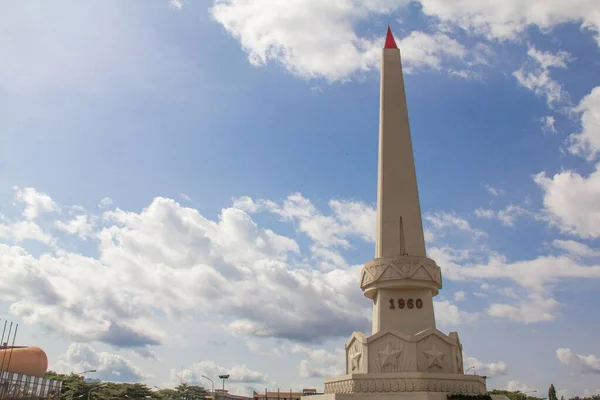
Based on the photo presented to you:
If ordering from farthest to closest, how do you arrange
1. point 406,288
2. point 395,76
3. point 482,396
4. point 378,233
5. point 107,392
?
point 107,392 → point 395,76 → point 378,233 → point 406,288 → point 482,396

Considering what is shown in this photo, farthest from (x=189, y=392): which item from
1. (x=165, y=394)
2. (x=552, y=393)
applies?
(x=552, y=393)

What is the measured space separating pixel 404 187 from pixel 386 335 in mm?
9790

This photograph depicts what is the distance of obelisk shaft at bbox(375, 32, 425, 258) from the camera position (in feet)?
110

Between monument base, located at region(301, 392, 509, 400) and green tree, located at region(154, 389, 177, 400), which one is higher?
green tree, located at region(154, 389, 177, 400)

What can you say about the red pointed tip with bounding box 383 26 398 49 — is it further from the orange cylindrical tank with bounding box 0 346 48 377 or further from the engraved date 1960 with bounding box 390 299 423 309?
the orange cylindrical tank with bounding box 0 346 48 377

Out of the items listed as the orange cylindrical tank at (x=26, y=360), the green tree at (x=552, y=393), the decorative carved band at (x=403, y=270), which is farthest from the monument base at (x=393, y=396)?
the green tree at (x=552, y=393)

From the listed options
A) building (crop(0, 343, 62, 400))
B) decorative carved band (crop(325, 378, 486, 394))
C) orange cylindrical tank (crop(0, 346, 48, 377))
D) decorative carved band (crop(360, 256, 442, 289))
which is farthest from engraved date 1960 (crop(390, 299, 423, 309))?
orange cylindrical tank (crop(0, 346, 48, 377))

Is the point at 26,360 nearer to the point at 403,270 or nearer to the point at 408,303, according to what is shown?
the point at 408,303

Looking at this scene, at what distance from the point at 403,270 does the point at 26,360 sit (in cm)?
3172

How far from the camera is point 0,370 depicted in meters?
33.3

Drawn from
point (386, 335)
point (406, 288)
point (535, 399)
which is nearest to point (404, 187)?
point (406, 288)

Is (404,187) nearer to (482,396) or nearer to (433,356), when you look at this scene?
(433,356)

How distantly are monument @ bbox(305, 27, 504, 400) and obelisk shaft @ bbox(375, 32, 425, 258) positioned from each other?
6 cm

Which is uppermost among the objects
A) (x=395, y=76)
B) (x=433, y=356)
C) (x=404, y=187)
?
(x=395, y=76)
